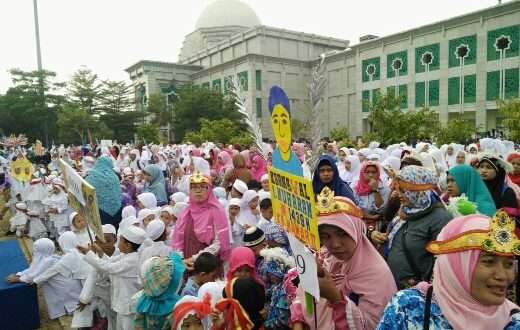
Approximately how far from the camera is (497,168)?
3.76m

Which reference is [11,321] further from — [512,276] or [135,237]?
[512,276]

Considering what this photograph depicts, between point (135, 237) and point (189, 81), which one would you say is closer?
point (135, 237)

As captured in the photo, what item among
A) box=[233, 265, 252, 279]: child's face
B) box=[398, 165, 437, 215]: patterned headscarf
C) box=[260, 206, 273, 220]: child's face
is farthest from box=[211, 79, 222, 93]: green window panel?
box=[233, 265, 252, 279]: child's face

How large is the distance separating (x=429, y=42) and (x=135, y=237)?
94.9ft

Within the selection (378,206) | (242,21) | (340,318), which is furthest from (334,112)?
(340,318)

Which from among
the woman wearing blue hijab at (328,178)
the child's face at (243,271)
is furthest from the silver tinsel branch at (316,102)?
the woman wearing blue hijab at (328,178)

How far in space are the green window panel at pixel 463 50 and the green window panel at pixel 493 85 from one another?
155 centimetres

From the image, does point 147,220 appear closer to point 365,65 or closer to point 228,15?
point 365,65

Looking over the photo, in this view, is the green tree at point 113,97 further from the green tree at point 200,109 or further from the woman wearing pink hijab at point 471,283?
the woman wearing pink hijab at point 471,283

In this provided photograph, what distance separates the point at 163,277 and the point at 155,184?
13.4 feet

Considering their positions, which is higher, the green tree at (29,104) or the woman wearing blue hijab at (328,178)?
the green tree at (29,104)

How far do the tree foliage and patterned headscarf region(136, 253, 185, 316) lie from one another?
15141 millimetres

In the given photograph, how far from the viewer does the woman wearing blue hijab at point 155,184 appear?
Answer: 6.33 metres

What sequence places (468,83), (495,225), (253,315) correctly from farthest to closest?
1. (468,83)
2. (253,315)
3. (495,225)
